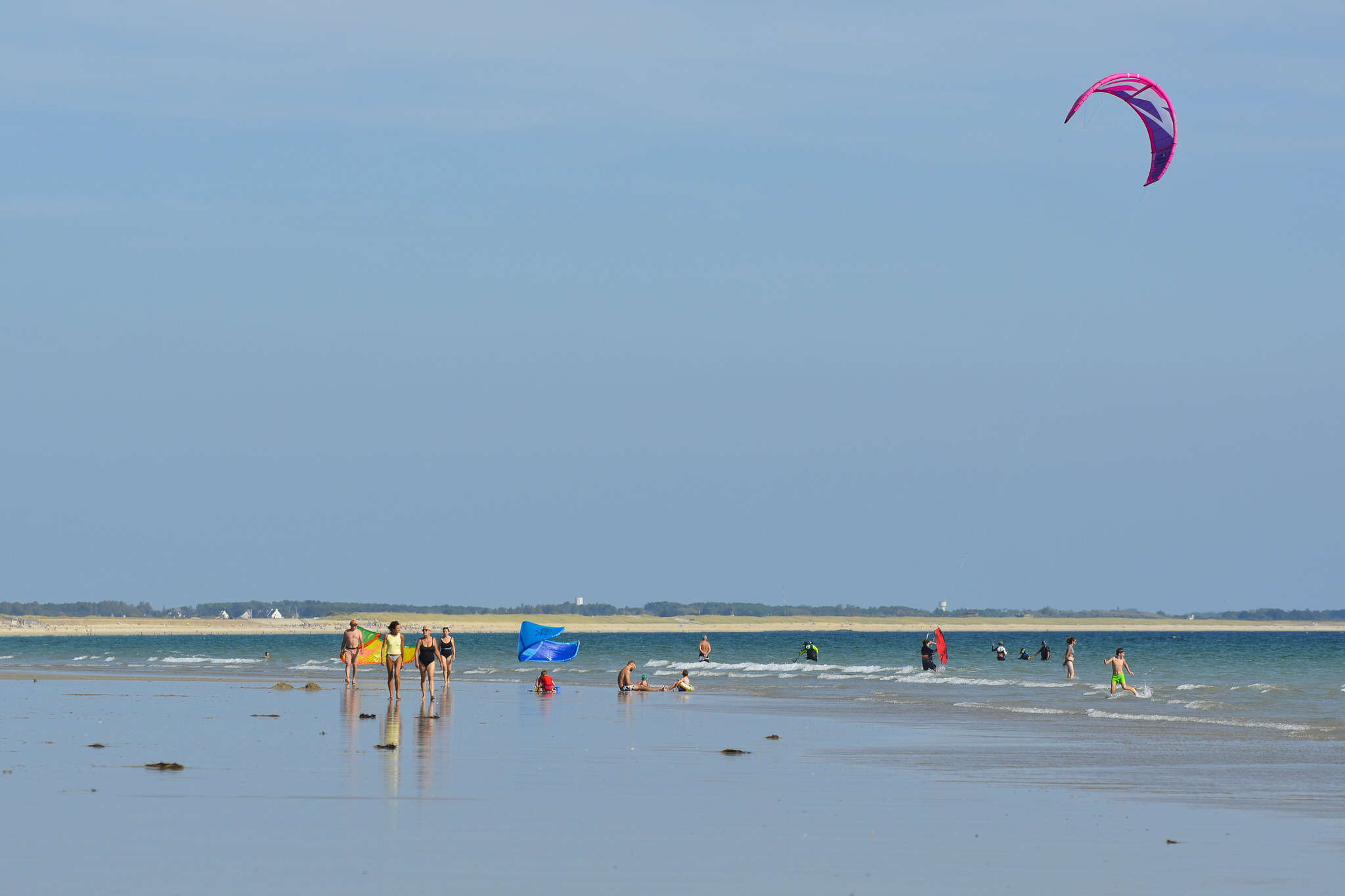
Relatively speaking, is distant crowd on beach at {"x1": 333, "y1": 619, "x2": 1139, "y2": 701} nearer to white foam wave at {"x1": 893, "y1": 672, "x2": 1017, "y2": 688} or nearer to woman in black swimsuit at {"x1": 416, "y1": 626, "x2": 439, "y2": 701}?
woman in black swimsuit at {"x1": 416, "y1": 626, "x2": 439, "y2": 701}

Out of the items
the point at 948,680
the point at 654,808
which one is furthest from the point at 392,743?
the point at 948,680

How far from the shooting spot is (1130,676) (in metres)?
52.0

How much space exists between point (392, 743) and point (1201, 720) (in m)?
16.9

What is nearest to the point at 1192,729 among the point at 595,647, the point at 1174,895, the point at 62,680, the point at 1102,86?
the point at 1102,86

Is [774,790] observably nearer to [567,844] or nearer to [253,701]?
[567,844]

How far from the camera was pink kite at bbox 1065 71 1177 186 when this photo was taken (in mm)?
28453

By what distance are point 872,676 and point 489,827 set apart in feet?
129

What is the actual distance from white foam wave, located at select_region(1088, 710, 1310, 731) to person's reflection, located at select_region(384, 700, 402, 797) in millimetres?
13960

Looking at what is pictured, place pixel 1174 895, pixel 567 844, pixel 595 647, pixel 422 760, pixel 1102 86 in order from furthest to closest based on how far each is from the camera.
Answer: pixel 595 647 → pixel 1102 86 → pixel 422 760 → pixel 567 844 → pixel 1174 895

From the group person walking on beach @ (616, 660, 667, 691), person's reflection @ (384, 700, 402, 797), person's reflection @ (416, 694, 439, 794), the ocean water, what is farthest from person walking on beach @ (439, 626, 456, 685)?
person's reflection @ (416, 694, 439, 794)

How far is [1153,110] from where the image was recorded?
28.7 metres

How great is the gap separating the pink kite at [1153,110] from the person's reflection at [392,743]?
17.6 metres

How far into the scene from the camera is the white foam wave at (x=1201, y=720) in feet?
87.7

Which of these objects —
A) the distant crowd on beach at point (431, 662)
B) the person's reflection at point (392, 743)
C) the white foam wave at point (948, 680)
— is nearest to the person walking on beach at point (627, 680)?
the distant crowd on beach at point (431, 662)
